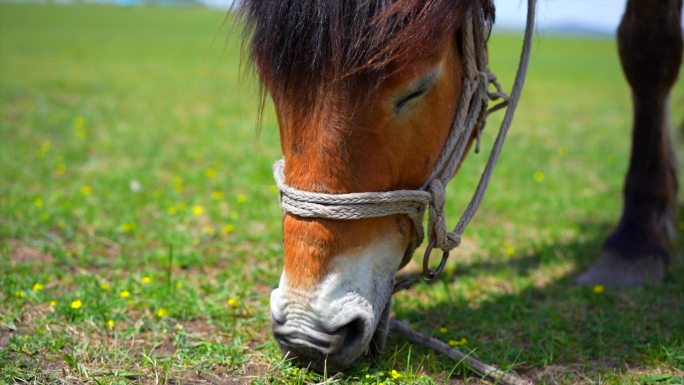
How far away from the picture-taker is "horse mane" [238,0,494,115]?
69.5 inches

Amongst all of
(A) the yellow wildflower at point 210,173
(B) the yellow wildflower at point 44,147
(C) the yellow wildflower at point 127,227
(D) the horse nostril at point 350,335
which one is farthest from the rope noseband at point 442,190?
(B) the yellow wildflower at point 44,147

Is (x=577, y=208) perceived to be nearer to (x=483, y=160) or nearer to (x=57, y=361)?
(x=483, y=160)

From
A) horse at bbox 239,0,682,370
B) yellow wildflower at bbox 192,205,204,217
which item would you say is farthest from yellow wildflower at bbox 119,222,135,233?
horse at bbox 239,0,682,370

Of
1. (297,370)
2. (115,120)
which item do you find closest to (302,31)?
(297,370)

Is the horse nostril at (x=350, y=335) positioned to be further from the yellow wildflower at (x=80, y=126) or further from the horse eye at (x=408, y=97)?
the yellow wildflower at (x=80, y=126)

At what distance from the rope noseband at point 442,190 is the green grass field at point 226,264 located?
1.06ft

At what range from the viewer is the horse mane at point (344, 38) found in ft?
5.79

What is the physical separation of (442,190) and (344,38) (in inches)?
23.3

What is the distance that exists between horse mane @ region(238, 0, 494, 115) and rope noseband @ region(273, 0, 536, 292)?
0.27 metres

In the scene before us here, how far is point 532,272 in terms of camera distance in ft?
10.8

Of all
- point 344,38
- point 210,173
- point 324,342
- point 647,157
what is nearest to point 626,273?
point 647,157

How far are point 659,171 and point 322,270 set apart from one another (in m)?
2.32

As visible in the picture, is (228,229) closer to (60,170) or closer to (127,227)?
(127,227)

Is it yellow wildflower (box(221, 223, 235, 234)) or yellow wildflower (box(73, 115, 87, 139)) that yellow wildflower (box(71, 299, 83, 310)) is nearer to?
yellow wildflower (box(221, 223, 235, 234))
